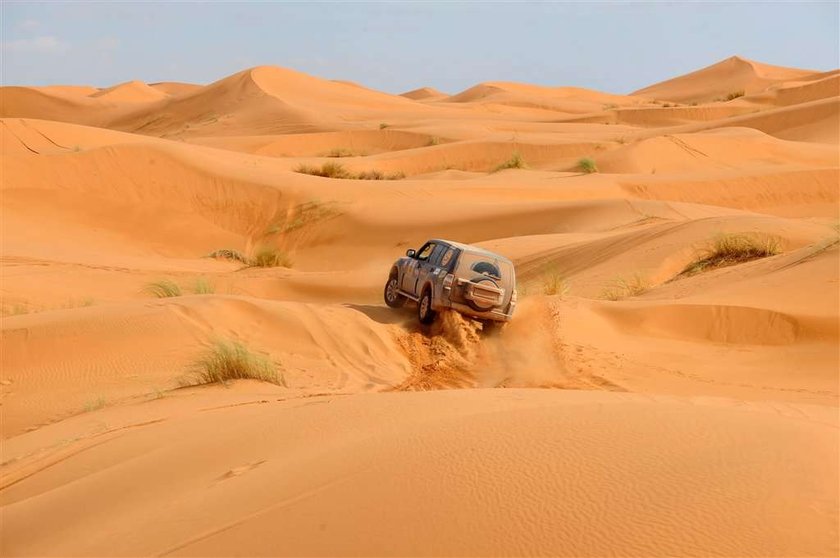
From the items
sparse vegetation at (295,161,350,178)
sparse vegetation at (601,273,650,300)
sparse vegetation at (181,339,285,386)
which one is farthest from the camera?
sparse vegetation at (295,161,350,178)

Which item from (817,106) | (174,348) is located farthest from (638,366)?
(817,106)

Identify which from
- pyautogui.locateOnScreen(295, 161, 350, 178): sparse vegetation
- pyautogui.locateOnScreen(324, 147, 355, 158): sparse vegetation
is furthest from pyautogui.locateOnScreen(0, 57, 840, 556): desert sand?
pyautogui.locateOnScreen(324, 147, 355, 158): sparse vegetation

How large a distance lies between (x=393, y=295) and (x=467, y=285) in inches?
80.9

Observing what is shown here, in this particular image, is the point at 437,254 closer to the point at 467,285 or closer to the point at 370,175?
the point at 467,285

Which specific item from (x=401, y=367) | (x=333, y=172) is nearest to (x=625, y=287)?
(x=401, y=367)

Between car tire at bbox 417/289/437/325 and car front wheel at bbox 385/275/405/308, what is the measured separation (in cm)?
86

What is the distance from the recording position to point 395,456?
5.11m

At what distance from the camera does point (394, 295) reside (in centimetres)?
1384

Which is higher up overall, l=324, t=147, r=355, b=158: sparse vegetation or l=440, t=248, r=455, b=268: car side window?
l=324, t=147, r=355, b=158: sparse vegetation

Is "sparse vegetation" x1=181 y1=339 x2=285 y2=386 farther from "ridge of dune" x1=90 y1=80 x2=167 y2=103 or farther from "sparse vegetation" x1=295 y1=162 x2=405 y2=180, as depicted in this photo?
"ridge of dune" x1=90 y1=80 x2=167 y2=103

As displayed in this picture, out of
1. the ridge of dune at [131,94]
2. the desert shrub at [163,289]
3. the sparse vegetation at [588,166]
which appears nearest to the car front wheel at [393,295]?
the desert shrub at [163,289]

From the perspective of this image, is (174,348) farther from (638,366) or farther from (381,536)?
(381,536)

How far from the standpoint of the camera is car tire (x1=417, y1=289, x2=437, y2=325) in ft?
41.3

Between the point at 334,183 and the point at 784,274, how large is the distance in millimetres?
15029
